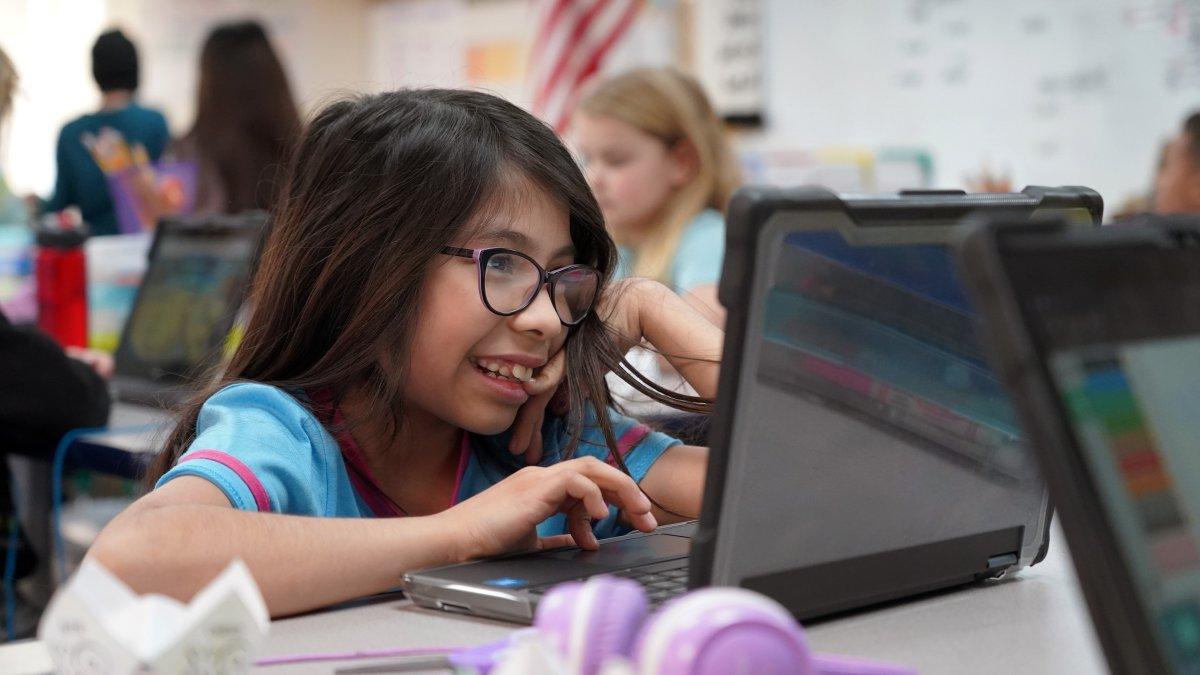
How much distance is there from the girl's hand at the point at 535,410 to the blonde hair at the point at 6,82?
1158 mm

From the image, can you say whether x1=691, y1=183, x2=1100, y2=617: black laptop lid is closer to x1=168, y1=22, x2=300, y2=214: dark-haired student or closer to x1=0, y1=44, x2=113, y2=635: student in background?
x1=0, y1=44, x2=113, y2=635: student in background

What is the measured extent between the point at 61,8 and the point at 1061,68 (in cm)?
439

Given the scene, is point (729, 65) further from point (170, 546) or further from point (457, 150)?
point (170, 546)

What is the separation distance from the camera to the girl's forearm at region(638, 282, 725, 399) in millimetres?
1231

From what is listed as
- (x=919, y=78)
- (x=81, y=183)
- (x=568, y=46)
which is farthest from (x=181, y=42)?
(x=919, y=78)

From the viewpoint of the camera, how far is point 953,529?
0.83m

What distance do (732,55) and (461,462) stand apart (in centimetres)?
346

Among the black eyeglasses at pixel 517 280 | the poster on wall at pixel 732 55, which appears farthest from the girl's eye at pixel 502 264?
the poster on wall at pixel 732 55

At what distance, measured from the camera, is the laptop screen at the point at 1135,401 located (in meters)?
0.48

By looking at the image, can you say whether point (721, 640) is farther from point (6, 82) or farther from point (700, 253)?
point (700, 253)

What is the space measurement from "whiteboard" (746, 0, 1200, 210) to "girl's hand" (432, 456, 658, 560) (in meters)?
2.96

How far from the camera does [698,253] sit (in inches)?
107

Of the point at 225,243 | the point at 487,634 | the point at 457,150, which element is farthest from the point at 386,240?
the point at 225,243

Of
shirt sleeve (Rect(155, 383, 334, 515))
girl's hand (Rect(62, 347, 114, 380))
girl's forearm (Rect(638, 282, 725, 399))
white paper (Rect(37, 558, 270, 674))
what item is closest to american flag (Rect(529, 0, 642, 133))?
girl's hand (Rect(62, 347, 114, 380))
